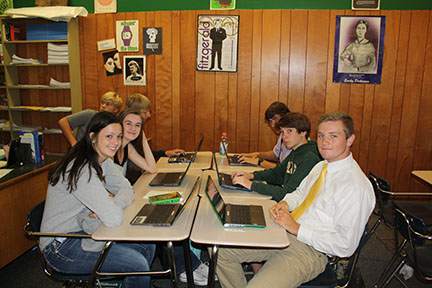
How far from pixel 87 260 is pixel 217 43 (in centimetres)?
321

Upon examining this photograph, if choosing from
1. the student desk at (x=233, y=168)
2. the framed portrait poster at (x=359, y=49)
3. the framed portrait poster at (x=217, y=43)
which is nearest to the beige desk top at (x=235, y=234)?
the student desk at (x=233, y=168)

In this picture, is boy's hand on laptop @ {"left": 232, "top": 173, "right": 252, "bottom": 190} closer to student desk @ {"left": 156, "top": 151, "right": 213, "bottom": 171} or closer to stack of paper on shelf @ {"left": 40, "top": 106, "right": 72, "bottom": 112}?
student desk @ {"left": 156, "top": 151, "right": 213, "bottom": 171}

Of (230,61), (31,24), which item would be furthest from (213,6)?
(31,24)

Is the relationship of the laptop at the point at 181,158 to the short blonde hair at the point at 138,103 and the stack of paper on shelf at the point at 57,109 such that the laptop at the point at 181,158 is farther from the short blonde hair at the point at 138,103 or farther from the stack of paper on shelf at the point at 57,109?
the stack of paper on shelf at the point at 57,109

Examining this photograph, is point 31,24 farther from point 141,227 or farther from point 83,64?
point 141,227

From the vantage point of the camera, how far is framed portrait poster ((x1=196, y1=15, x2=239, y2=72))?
13.5 ft

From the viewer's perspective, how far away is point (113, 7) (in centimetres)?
433

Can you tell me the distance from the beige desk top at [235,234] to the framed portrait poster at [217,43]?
9.15 ft

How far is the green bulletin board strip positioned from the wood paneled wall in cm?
9

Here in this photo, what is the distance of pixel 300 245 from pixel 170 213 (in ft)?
2.49

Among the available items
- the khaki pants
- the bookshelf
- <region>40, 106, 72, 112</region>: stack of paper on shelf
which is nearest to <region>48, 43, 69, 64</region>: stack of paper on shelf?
the bookshelf

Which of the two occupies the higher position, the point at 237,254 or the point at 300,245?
the point at 300,245

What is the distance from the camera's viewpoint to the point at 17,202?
259cm

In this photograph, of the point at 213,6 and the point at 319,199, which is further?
the point at 213,6
